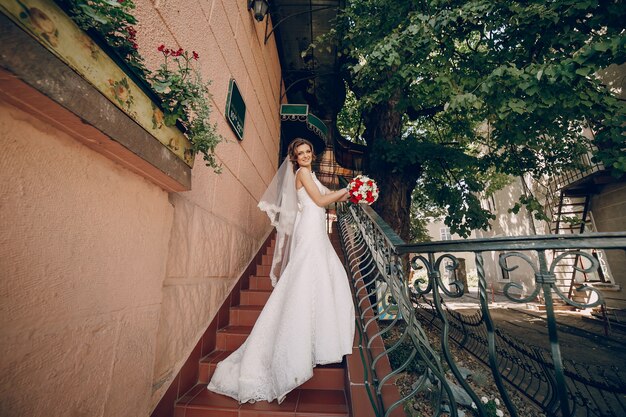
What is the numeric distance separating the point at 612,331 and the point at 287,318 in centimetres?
954

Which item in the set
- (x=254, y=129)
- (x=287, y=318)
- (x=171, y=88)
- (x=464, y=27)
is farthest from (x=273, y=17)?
(x=287, y=318)

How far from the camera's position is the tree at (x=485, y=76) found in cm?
301

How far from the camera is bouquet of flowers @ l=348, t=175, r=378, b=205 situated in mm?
2473

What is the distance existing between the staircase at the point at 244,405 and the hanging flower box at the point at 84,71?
5.76 ft

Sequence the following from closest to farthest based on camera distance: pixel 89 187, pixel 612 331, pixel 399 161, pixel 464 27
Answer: pixel 89 187, pixel 464 27, pixel 399 161, pixel 612 331

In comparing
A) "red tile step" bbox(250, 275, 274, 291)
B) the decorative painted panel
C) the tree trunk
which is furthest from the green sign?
the tree trunk

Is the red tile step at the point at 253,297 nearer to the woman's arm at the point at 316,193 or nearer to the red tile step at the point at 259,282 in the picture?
the red tile step at the point at 259,282

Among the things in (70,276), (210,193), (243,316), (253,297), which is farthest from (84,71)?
(253,297)

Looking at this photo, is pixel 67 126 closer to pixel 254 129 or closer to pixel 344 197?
pixel 344 197

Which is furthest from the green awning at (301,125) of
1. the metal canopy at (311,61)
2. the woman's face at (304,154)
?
the woman's face at (304,154)

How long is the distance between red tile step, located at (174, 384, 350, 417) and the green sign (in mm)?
2590

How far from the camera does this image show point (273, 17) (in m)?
5.31

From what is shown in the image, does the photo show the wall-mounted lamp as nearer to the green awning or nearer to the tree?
the tree

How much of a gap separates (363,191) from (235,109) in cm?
183
